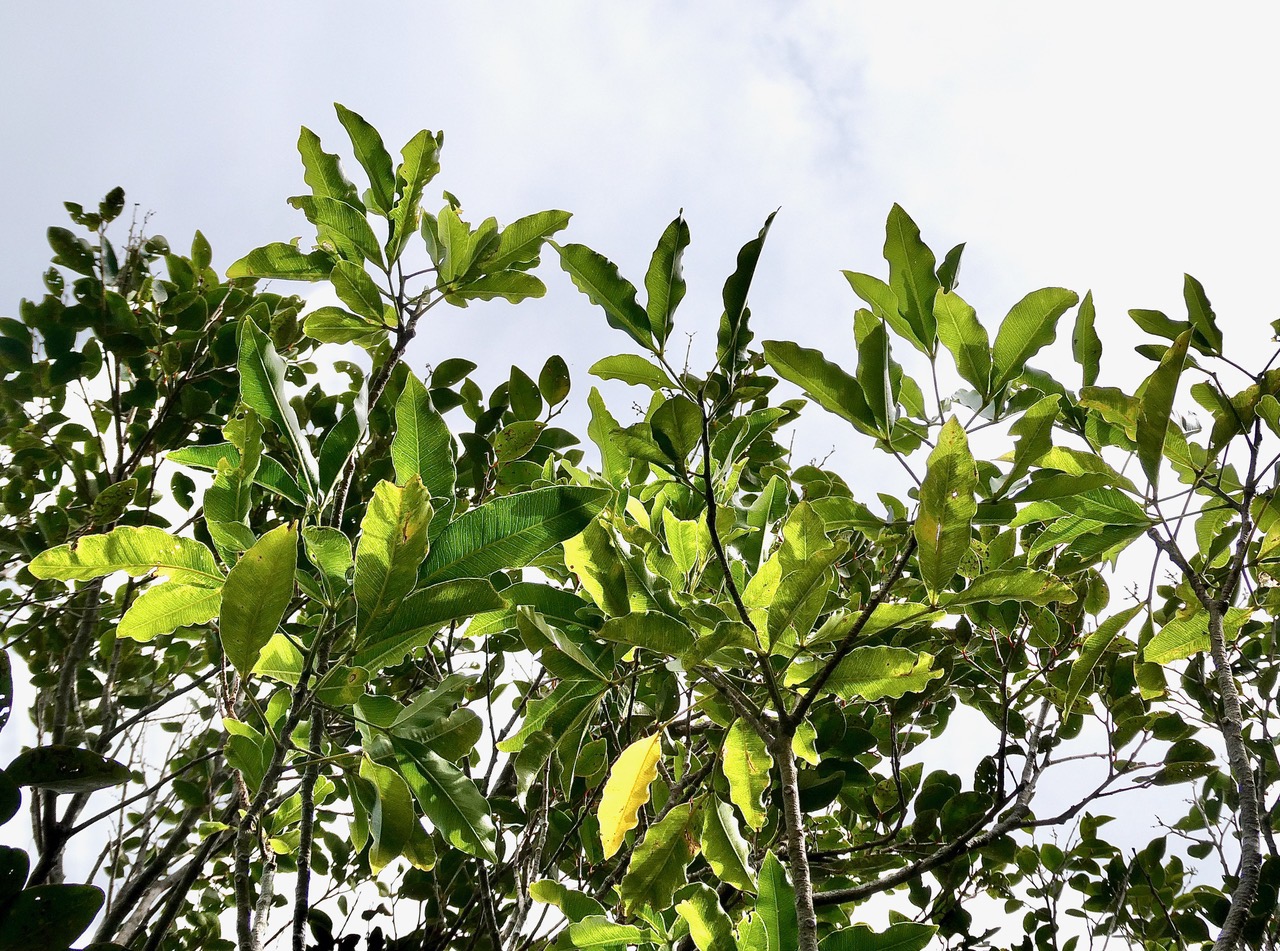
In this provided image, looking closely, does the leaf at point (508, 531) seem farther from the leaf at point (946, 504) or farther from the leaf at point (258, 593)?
the leaf at point (946, 504)

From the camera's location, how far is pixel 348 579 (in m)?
1.29

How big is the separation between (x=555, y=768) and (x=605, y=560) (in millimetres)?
1161

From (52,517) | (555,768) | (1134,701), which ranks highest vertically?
(52,517)

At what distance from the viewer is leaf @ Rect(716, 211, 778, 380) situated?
1201 millimetres

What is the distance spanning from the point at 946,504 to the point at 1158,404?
0.62 meters

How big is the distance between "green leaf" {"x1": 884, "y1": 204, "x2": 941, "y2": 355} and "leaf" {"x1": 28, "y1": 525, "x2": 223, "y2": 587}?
1.15m

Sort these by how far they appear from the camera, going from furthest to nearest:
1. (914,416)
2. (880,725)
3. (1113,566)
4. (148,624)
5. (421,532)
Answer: (880,725)
(1113,566)
(914,416)
(148,624)
(421,532)

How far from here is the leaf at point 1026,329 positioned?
139 centimetres

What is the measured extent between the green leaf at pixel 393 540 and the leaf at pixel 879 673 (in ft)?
2.12

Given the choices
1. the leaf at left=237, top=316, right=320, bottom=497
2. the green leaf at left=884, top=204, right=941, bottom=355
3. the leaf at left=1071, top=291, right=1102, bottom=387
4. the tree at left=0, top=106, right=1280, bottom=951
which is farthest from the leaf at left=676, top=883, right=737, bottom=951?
the leaf at left=1071, top=291, right=1102, bottom=387

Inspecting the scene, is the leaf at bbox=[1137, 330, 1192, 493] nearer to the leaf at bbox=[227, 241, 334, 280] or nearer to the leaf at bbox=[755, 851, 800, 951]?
the leaf at bbox=[755, 851, 800, 951]

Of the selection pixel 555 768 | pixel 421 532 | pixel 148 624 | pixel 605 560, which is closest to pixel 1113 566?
pixel 555 768

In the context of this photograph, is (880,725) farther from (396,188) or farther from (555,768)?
(396,188)

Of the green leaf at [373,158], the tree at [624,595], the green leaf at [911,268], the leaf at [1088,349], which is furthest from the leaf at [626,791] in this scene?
the green leaf at [373,158]
